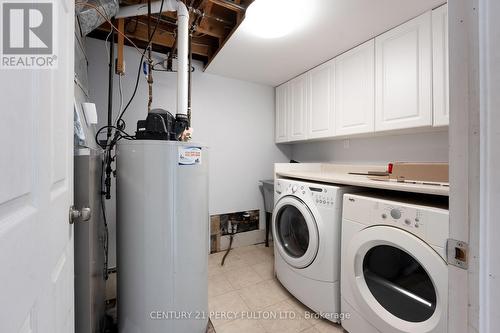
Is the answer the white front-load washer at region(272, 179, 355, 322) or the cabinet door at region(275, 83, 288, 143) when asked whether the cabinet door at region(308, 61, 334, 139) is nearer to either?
the cabinet door at region(275, 83, 288, 143)

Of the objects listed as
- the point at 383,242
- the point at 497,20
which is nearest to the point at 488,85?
the point at 497,20

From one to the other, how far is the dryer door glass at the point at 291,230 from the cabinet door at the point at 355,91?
87cm

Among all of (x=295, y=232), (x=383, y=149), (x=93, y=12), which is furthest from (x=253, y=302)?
(x=93, y=12)

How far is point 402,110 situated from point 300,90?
3.66ft

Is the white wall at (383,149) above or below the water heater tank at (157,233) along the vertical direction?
above

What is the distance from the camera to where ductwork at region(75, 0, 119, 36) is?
122cm

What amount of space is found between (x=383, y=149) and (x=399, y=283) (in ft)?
3.90

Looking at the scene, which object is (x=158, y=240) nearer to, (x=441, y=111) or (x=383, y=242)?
(x=383, y=242)

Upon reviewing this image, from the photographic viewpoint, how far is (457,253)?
1.31ft

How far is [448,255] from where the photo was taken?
1.36 ft

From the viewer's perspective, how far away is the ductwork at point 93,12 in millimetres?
1218

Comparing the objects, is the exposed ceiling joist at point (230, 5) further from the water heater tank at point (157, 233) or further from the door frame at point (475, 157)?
the door frame at point (475, 157)

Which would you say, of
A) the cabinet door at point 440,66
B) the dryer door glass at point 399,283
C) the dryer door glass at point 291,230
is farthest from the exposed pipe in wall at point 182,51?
the cabinet door at point 440,66

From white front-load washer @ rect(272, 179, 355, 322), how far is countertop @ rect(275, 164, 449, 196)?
0.30 ft
